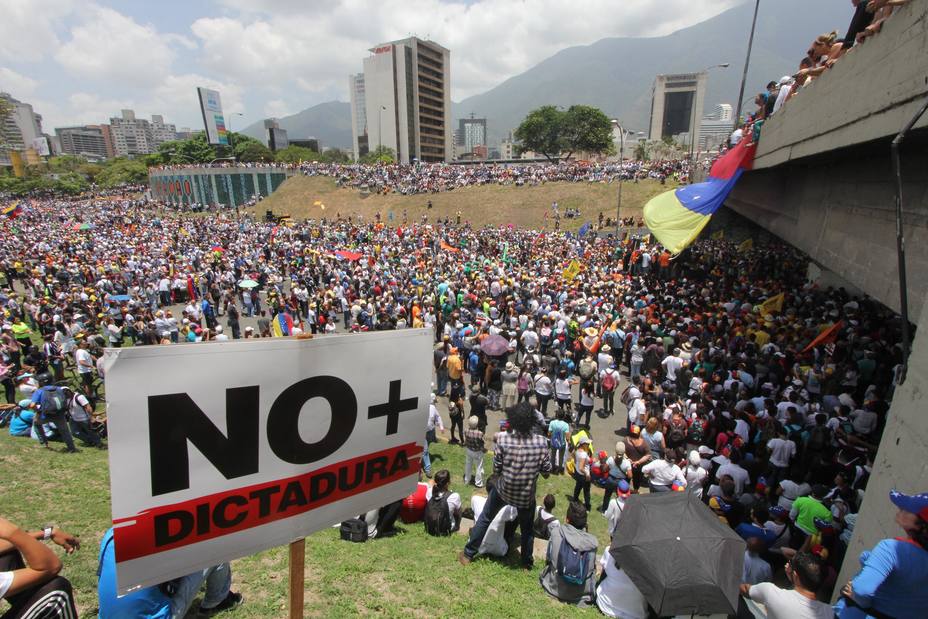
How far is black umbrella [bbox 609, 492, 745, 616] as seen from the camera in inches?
137

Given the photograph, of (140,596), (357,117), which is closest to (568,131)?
(140,596)

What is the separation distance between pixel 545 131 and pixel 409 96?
38.4 meters

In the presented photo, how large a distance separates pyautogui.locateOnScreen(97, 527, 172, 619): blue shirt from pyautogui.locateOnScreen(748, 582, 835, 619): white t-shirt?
4345 millimetres

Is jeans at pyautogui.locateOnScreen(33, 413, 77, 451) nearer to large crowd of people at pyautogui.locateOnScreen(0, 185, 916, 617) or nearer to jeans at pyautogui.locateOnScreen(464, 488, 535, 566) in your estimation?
large crowd of people at pyautogui.locateOnScreen(0, 185, 916, 617)

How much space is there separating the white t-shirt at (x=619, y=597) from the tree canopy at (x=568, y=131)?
81.6 m

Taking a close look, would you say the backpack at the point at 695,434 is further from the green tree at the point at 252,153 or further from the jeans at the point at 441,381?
the green tree at the point at 252,153

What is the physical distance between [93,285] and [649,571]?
863 inches

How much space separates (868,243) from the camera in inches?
355

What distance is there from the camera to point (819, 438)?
6770mm

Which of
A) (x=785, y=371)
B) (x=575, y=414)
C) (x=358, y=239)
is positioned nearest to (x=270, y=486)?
(x=575, y=414)

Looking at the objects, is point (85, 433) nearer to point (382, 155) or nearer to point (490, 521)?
point (490, 521)

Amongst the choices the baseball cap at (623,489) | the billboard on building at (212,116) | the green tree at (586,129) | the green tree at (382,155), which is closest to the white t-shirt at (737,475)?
the baseball cap at (623,489)

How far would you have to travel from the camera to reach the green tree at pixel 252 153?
286 ft

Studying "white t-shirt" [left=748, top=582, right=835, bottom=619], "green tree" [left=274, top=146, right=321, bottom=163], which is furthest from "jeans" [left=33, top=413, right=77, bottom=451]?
"green tree" [left=274, top=146, right=321, bottom=163]
